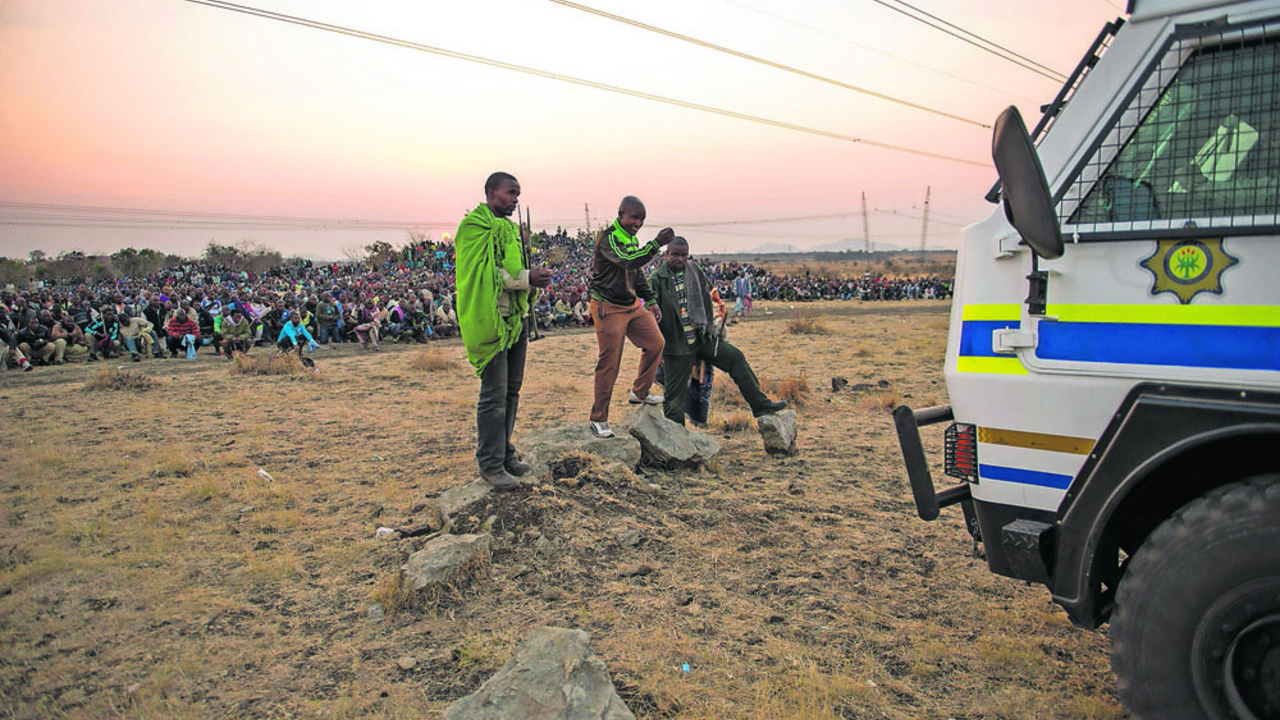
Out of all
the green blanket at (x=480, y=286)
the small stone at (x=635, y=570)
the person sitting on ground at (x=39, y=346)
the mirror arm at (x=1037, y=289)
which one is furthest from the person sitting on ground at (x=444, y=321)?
the mirror arm at (x=1037, y=289)

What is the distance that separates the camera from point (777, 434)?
6.16 metres

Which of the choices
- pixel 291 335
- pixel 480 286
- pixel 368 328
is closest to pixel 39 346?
pixel 291 335

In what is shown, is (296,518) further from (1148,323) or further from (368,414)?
(1148,323)

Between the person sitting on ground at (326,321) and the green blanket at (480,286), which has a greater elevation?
the green blanket at (480,286)

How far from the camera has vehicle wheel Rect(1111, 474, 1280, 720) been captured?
181cm

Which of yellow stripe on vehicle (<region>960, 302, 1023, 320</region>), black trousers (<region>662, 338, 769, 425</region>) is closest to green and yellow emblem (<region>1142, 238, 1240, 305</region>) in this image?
yellow stripe on vehicle (<region>960, 302, 1023, 320</region>)

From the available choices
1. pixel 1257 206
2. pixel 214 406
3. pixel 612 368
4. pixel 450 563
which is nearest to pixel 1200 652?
pixel 1257 206

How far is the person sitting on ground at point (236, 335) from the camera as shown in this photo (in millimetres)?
16219

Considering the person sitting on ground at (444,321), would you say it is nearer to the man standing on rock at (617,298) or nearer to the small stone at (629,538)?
the man standing on rock at (617,298)

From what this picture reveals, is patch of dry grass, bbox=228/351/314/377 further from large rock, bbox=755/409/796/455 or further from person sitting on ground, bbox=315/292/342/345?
large rock, bbox=755/409/796/455

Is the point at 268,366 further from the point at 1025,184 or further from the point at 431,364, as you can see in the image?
the point at 1025,184

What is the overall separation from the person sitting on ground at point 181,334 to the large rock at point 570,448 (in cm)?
1455

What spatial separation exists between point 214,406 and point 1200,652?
1087 cm

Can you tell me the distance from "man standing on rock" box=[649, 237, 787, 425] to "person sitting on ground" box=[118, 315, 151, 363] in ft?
51.1
